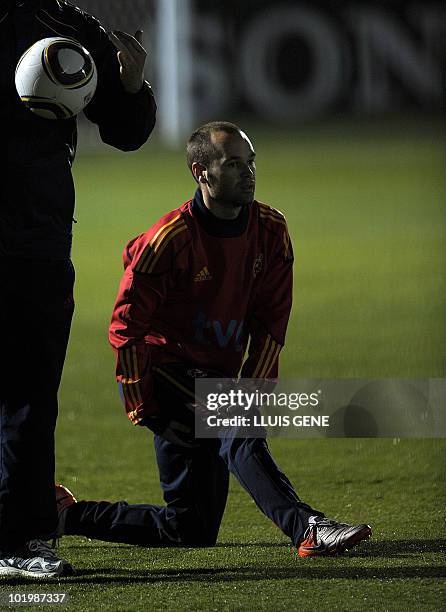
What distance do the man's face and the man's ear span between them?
2 centimetres

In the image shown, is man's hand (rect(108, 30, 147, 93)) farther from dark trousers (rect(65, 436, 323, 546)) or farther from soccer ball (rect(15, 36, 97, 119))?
dark trousers (rect(65, 436, 323, 546))

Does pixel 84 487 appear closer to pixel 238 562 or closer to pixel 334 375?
pixel 238 562

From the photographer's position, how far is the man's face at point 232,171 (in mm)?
4711

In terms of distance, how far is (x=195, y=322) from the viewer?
483 cm

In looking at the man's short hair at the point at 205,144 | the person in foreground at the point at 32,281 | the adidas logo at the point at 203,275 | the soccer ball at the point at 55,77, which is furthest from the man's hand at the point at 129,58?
the adidas logo at the point at 203,275

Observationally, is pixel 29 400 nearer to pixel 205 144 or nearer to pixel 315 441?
pixel 205 144

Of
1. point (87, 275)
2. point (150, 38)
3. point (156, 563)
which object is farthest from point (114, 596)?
point (150, 38)

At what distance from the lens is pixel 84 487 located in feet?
19.0

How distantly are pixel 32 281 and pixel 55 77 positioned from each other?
60 centimetres

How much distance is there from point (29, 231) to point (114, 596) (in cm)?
109

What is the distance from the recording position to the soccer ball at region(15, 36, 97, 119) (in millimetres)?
4137

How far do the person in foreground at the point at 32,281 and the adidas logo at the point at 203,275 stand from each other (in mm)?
538

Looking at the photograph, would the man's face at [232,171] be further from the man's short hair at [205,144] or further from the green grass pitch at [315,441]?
the green grass pitch at [315,441]

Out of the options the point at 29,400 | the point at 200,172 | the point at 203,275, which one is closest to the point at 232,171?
the point at 200,172
